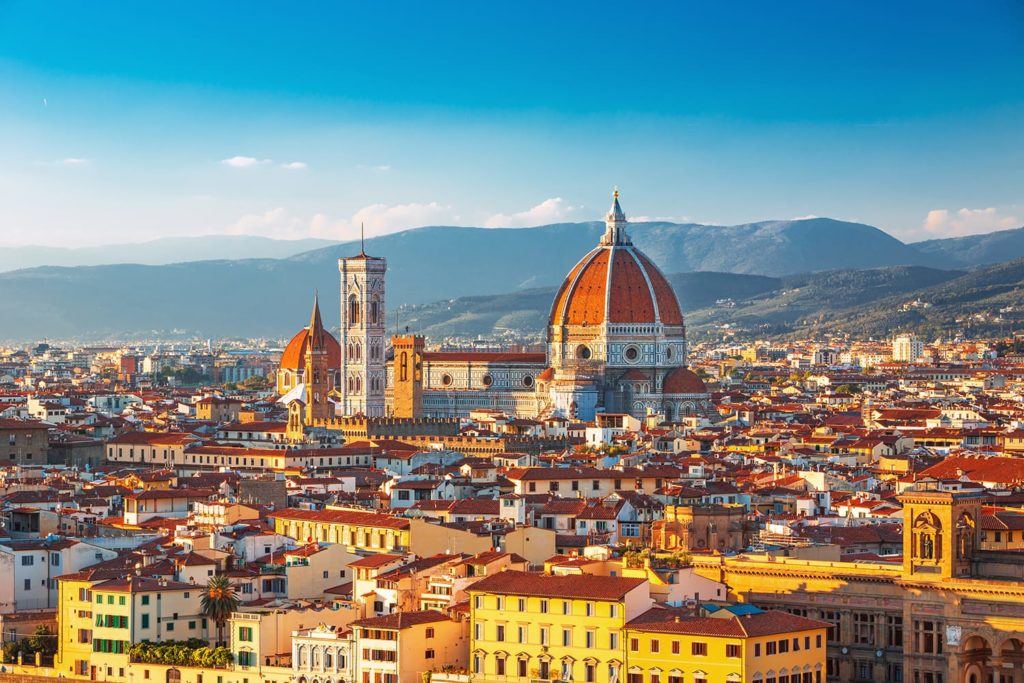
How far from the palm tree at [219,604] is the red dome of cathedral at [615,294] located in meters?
87.9

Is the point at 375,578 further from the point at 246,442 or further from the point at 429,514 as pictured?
the point at 246,442

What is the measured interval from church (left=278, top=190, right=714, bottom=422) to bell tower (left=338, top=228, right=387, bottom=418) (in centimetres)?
6

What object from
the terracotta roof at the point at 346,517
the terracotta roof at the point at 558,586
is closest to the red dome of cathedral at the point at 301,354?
the terracotta roof at the point at 346,517

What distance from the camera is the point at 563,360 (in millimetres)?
132375

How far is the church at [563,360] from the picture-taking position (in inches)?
5044

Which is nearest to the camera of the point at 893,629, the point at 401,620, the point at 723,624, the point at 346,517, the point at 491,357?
the point at 723,624

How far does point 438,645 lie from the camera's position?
43.0 metres

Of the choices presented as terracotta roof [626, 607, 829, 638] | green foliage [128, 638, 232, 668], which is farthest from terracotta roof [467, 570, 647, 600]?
green foliage [128, 638, 232, 668]

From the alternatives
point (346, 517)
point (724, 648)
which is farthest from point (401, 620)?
point (346, 517)

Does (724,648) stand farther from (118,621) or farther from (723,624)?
(118,621)

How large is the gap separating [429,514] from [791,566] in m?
14.3

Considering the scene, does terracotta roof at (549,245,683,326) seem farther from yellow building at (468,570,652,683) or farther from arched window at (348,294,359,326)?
yellow building at (468,570,652,683)

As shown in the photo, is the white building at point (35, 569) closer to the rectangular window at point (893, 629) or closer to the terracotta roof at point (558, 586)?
the terracotta roof at point (558, 586)

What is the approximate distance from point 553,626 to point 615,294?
9252 cm
